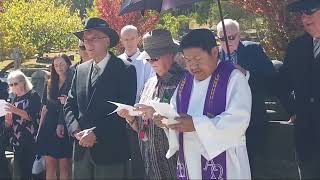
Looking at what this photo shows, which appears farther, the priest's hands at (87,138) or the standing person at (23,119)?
the standing person at (23,119)

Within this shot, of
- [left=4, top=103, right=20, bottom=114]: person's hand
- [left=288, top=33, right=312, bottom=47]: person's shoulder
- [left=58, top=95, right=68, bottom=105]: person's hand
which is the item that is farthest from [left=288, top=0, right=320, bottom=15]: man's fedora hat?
[left=4, top=103, right=20, bottom=114]: person's hand

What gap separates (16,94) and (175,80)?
9.25 ft

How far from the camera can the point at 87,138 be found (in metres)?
4.62

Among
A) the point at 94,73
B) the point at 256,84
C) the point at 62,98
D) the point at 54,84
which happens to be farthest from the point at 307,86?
the point at 54,84

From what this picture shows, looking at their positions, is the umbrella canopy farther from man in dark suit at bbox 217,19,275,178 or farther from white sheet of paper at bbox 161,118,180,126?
white sheet of paper at bbox 161,118,180,126

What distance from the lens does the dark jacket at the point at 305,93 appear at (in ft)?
13.5

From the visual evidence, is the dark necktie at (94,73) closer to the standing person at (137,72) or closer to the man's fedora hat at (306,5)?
the standing person at (137,72)

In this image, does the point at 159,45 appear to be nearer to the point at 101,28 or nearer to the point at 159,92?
the point at 159,92

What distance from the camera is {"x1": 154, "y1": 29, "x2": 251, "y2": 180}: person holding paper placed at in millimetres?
3418

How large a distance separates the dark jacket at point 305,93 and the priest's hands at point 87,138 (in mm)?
1694

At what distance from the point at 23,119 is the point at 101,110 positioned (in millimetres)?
1940

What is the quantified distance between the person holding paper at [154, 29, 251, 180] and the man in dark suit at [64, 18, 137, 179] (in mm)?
1028

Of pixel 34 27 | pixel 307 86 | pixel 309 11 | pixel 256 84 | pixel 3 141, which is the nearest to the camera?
pixel 309 11

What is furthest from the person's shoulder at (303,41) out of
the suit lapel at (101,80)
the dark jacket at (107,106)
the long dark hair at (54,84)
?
the long dark hair at (54,84)
